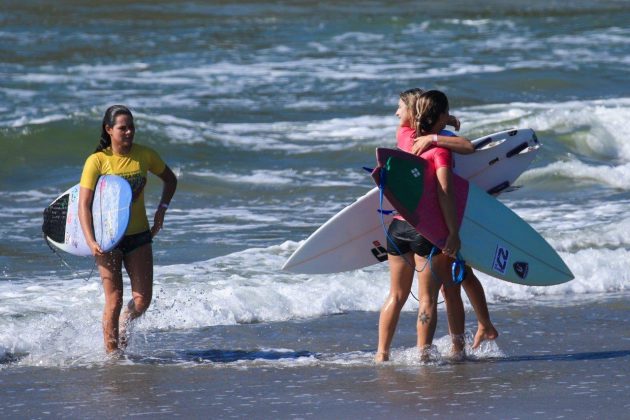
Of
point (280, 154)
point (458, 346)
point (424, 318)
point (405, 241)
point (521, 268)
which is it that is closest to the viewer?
point (405, 241)

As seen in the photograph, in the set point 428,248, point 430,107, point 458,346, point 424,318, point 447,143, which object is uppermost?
point 430,107

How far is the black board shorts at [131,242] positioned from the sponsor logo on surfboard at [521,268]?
1909mm

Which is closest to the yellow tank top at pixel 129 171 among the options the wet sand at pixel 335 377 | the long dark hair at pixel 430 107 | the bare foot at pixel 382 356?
the wet sand at pixel 335 377

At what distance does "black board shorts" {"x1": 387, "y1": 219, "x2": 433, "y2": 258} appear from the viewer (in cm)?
588

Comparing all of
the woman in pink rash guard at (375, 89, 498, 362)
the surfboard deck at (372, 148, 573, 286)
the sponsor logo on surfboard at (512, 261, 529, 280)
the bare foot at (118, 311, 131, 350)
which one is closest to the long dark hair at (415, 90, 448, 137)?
the woman in pink rash guard at (375, 89, 498, 362)

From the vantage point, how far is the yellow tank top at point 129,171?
241 inches

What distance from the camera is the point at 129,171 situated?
20.3 feet

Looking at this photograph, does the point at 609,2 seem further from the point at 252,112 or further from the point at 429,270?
the point at 429,270

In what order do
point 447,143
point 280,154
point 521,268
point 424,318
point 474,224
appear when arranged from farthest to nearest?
point 280,154 < point 521,268 < point 474,224 < point 424,318 < point 447,143

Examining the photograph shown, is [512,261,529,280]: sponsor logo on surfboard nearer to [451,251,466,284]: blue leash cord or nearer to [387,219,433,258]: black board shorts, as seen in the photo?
[451,251,466,284]: blue leash cord

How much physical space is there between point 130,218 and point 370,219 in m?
1.23

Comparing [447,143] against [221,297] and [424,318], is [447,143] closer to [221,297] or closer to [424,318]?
[424,318]

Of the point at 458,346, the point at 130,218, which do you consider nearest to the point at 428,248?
the point at 458,346

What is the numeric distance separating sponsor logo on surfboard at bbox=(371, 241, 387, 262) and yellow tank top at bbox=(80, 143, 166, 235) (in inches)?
47.0
